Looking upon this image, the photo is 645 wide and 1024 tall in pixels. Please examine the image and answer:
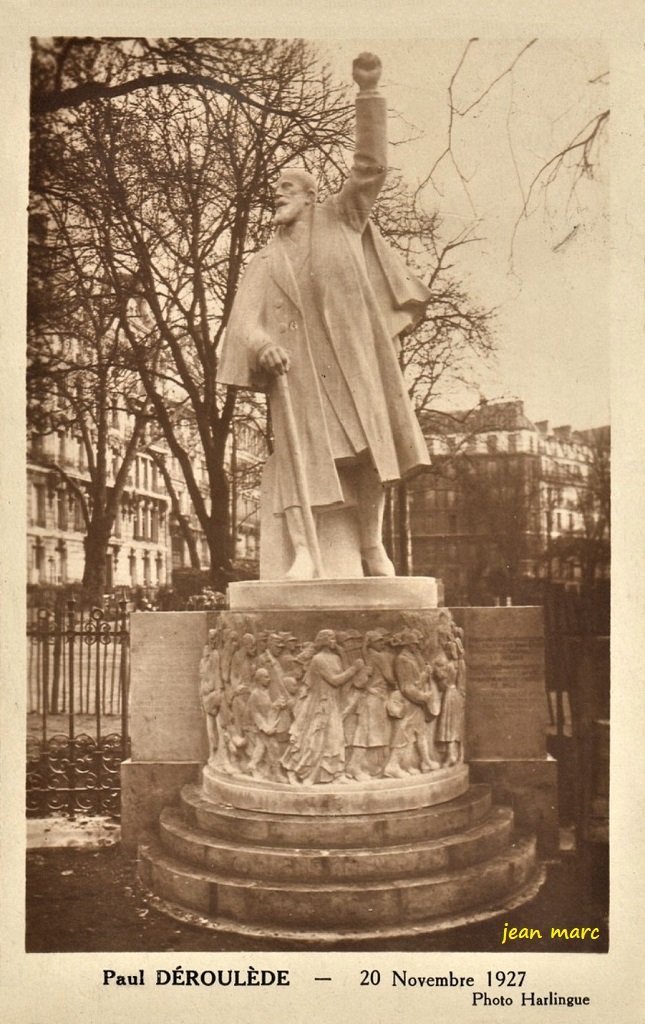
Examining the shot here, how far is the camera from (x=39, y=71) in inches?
215

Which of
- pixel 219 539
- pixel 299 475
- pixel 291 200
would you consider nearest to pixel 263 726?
pixel 299 475

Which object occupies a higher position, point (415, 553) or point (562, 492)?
point (562, 492)

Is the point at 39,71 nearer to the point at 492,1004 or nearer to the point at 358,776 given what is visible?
the point at 358,776

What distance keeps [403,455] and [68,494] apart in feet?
20.8

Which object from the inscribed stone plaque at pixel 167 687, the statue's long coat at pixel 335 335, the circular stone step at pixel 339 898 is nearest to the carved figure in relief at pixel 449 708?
the circular stone step at pixel 339 898

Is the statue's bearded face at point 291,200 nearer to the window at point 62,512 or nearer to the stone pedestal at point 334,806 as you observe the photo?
the stone pedestal at point 334,806

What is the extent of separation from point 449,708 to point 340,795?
92 centimetres

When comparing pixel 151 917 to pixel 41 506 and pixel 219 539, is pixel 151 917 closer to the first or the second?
pixel 219 539

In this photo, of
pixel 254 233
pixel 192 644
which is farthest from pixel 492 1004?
pixel 254 233

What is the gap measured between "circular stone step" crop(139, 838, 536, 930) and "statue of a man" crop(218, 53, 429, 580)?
1.89m

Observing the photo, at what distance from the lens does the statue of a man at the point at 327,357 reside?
18.4 ft

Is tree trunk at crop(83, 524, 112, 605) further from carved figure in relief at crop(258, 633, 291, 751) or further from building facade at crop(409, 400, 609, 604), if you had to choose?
carved figure in relief at crop(258, 633, 291, 751)

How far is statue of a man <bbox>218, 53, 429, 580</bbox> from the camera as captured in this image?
5.61 meters

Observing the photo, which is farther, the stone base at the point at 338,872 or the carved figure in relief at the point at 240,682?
the carved figure in relief at the point at 240,682
